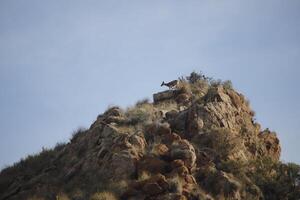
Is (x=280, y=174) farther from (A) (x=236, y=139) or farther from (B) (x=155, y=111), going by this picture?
(B) (x=155, y=111)

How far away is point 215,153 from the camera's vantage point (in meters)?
26.7

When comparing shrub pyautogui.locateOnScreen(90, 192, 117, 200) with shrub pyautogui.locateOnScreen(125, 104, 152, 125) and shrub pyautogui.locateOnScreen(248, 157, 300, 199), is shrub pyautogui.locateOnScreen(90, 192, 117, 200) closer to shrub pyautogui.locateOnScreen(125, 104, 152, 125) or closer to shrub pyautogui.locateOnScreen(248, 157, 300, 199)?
shrub pyautogui.locateOnScreen(125, 104, 152, 125)

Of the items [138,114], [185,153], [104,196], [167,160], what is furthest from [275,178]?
[104,196]

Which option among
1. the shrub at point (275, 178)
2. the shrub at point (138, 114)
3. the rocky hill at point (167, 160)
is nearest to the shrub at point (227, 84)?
the rocky hill at point (167, 160)

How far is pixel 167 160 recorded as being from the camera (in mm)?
25281

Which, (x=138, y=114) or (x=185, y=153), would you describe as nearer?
(x=185, y=153)

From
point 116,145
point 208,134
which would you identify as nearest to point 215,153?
point 208,134

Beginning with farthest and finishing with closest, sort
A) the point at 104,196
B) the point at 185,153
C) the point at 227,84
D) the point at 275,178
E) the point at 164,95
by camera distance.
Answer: the point at 164,95 → the point at 227,84 → the point at 275,178 → the point at 185,153 → the point at 104,196

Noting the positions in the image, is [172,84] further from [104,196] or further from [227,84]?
[104,196]

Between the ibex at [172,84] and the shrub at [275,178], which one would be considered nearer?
the shrub at [275,178]

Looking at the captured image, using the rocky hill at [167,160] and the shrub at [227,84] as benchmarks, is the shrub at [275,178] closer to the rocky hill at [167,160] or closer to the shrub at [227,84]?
the rocky hill at [167,160]

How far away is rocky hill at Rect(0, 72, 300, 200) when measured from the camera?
24156 millimetres

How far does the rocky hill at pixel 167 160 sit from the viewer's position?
24.2 meters

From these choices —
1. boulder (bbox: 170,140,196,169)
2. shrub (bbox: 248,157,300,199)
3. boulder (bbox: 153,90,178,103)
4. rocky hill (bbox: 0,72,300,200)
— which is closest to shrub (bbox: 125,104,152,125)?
rocky hill (bbox: 0,72,300,200)
